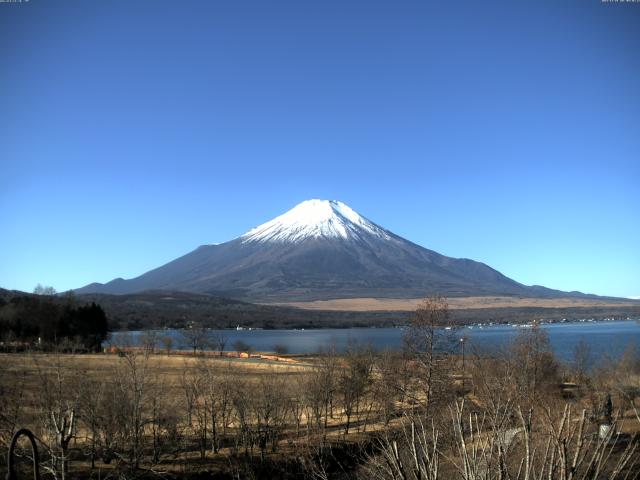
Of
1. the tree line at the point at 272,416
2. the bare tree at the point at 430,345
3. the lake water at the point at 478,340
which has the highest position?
the bare tree at the point at 430,345

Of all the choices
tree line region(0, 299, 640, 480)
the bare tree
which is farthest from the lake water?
tree line region(0, 299, 640, 480)

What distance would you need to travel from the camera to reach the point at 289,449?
87.5 ft

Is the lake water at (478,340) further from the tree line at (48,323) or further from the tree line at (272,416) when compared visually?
the tree line at (48,323)

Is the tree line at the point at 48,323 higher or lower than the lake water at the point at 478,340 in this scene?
higher

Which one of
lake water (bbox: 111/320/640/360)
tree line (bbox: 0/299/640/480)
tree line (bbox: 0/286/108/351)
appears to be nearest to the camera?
tree line (bbox: 0/299/640/480)

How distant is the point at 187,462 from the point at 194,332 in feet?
220

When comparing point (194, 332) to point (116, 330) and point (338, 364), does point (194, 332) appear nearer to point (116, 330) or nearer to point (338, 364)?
point (338, 364)

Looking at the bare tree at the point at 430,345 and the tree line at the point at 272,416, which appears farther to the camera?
the bare tree at the point at 430,345

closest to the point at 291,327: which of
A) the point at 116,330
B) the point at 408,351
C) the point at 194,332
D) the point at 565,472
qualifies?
the point at 116,330

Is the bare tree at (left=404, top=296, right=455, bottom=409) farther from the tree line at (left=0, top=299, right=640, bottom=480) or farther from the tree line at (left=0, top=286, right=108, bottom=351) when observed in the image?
the tree line at (left=0, top=286, right=108, bottom=351)

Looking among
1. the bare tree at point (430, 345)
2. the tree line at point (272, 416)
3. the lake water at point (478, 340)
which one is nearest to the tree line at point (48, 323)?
the lake water at point (478, 340)

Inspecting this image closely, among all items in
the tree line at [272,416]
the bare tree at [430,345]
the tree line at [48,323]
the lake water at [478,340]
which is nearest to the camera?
the tree line at [272,416]

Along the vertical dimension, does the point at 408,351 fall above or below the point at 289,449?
above

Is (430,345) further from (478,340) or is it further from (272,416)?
(478,340)
